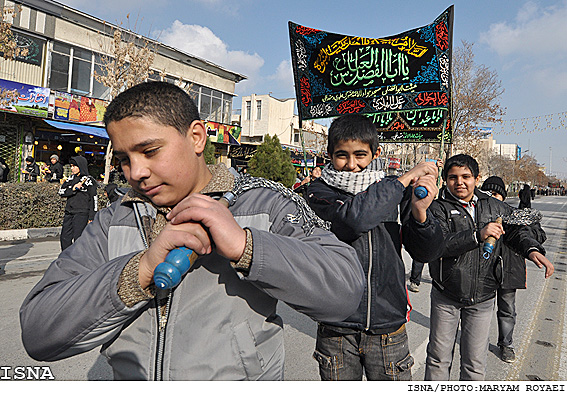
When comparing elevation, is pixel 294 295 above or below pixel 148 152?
below

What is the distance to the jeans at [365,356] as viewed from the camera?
7.02ft

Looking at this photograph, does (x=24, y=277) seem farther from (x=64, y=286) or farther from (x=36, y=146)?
(x=36, y=146)

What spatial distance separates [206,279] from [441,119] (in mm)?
4642

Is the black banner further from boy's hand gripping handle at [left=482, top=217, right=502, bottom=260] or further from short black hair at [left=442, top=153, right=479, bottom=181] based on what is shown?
boy's hand gripping handle at [left=482, top=217, right=502, bottom=260]

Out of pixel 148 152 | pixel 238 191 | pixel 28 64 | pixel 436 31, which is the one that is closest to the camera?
pixel 148 152

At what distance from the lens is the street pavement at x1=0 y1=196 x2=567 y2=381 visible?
11.4 ft

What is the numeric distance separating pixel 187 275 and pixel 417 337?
13.0 feet

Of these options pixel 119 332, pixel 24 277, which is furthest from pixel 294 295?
pixel 24 277

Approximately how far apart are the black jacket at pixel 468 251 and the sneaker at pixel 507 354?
137cm

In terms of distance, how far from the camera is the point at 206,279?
125cm

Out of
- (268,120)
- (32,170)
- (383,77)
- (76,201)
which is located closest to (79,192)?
(76,201)

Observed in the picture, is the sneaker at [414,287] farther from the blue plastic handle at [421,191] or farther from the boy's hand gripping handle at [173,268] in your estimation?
the boy's hand gripping handle at [173,268]

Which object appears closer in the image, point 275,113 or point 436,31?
point 436,31

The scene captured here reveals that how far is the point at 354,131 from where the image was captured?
2.31 metres
